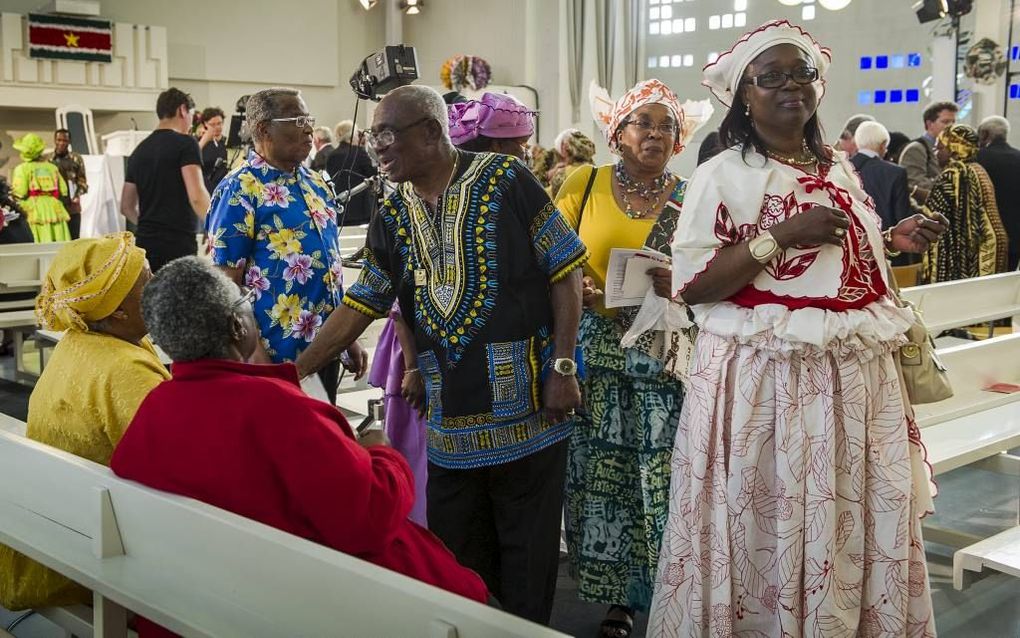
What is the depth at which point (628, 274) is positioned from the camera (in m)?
2.97

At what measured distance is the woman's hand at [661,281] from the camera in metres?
3.00

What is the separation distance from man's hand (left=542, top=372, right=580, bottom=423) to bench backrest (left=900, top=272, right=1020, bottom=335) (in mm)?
2655

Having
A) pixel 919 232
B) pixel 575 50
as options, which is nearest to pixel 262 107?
pixel 919 232

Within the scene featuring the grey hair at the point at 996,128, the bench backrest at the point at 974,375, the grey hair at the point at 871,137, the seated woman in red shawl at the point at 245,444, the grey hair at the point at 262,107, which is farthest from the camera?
the grey hair at the point at 996,128

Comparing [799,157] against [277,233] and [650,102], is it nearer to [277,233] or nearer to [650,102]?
[650,102]

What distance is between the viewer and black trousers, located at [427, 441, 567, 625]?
2703mm

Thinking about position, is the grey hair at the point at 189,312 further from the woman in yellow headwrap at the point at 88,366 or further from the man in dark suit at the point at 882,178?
the man in dark suit at the point at 882,178

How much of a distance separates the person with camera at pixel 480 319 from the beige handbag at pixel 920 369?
2.54 feet

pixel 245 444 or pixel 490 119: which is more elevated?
pixel 490 119

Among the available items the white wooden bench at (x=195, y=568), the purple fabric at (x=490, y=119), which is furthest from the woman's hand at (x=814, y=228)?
the purple fabric at (x=490, y=119)

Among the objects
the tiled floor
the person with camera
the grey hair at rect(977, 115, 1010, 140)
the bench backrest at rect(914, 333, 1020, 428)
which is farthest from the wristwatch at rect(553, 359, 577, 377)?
the grey hair at rect(977, 115, 1010, 140)

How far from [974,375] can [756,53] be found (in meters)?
2.52

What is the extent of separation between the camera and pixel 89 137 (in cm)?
1514

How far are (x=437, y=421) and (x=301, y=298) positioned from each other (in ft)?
2.50
